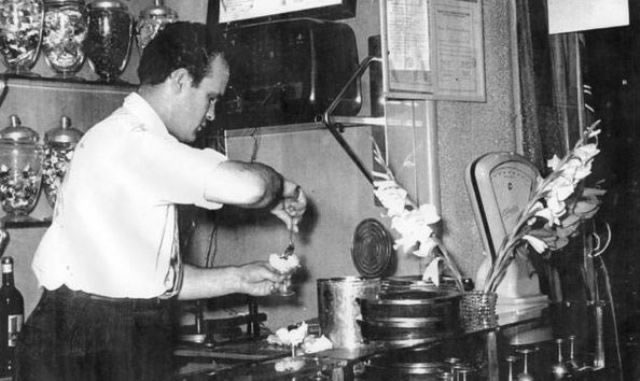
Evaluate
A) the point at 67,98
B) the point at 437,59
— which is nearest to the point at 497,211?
the point at 437,59

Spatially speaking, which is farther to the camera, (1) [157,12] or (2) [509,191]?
(1) [157,12]

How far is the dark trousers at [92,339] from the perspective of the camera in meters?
2.42

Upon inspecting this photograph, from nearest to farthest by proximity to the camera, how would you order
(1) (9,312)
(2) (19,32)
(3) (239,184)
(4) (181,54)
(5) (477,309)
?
(3) (239,184), (5) (477,309), (4) (181,54), (2) (19,32), (1) (9,312)

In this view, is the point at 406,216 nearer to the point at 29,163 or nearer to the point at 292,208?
the point at 292,208

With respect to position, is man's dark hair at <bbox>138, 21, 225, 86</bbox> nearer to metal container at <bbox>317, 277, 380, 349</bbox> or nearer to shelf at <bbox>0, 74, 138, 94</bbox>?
shelf at <bbox>0, 74, 138, 94</bbox>

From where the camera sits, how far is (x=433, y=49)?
304 centimetres

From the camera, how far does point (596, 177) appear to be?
3.57 m

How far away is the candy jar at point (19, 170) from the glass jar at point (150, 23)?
69cm

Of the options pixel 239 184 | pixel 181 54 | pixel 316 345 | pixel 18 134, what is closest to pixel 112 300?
pixel 239 184

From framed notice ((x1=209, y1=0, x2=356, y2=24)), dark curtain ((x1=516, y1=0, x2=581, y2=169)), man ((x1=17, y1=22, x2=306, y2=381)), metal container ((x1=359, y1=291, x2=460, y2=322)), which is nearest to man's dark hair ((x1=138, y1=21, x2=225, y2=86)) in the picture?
man ((x1=17, y1=22, x2=306, y2=381))

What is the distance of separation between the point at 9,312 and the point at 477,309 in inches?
66.0

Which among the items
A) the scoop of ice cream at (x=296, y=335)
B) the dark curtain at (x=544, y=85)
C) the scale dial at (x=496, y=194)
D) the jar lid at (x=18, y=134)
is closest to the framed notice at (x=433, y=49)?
the dark curtain at (x=544, y=85)

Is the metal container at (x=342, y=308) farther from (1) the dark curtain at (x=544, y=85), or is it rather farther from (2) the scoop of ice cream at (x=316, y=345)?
(1) the dark curtain at (x=544, y=85)

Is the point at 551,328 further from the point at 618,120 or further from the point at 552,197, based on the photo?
the point at 618,120
